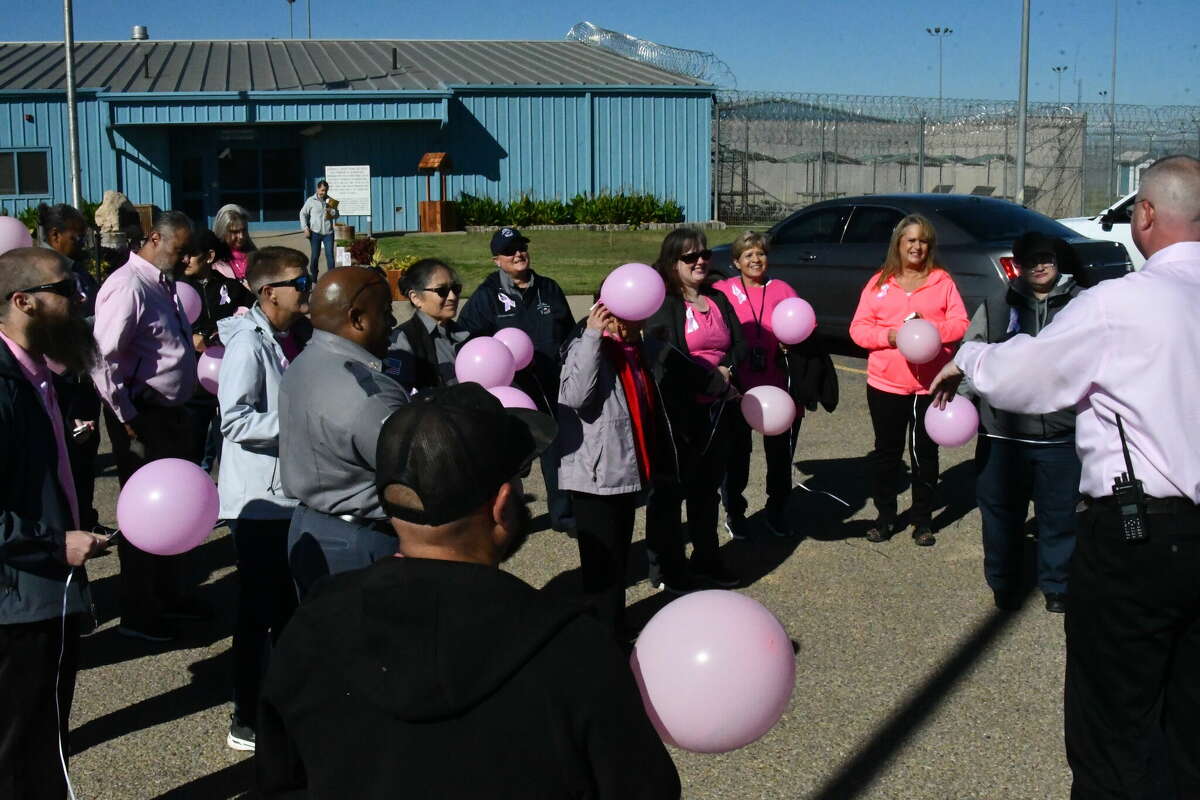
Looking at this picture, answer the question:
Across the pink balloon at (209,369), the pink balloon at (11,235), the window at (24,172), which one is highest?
the window at (24,172)

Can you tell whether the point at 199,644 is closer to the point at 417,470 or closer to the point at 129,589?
the point at 129,589

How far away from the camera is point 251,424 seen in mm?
4266

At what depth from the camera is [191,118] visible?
97.6 feet

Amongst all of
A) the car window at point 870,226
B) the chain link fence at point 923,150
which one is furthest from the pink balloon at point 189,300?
the chain link fence at point 923,150

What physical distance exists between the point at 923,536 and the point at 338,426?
4.61 meters

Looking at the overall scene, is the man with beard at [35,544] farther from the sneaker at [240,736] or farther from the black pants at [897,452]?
the black pants at [897,452]

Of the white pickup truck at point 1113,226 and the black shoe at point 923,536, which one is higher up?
the white pickup truck at point 1113,226

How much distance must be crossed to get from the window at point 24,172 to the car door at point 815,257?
23588mm

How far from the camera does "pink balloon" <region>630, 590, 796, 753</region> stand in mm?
2166

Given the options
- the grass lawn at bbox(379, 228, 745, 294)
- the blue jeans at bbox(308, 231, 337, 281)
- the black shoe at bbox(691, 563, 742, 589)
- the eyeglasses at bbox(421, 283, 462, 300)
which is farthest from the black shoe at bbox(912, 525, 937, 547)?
the blue jeans at bbox(308, 231, 337, 281)

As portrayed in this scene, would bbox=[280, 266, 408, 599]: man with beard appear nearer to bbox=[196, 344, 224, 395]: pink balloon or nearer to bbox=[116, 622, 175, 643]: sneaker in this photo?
bbox=[116, 622, 175, 643]: sneaker

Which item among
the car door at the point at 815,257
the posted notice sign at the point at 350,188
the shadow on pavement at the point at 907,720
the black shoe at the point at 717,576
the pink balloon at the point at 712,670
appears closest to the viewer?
the pink balloon at the point at 712,670

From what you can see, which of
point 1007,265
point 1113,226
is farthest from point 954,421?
point 1113,226

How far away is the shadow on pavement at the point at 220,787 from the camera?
4.29 meters
